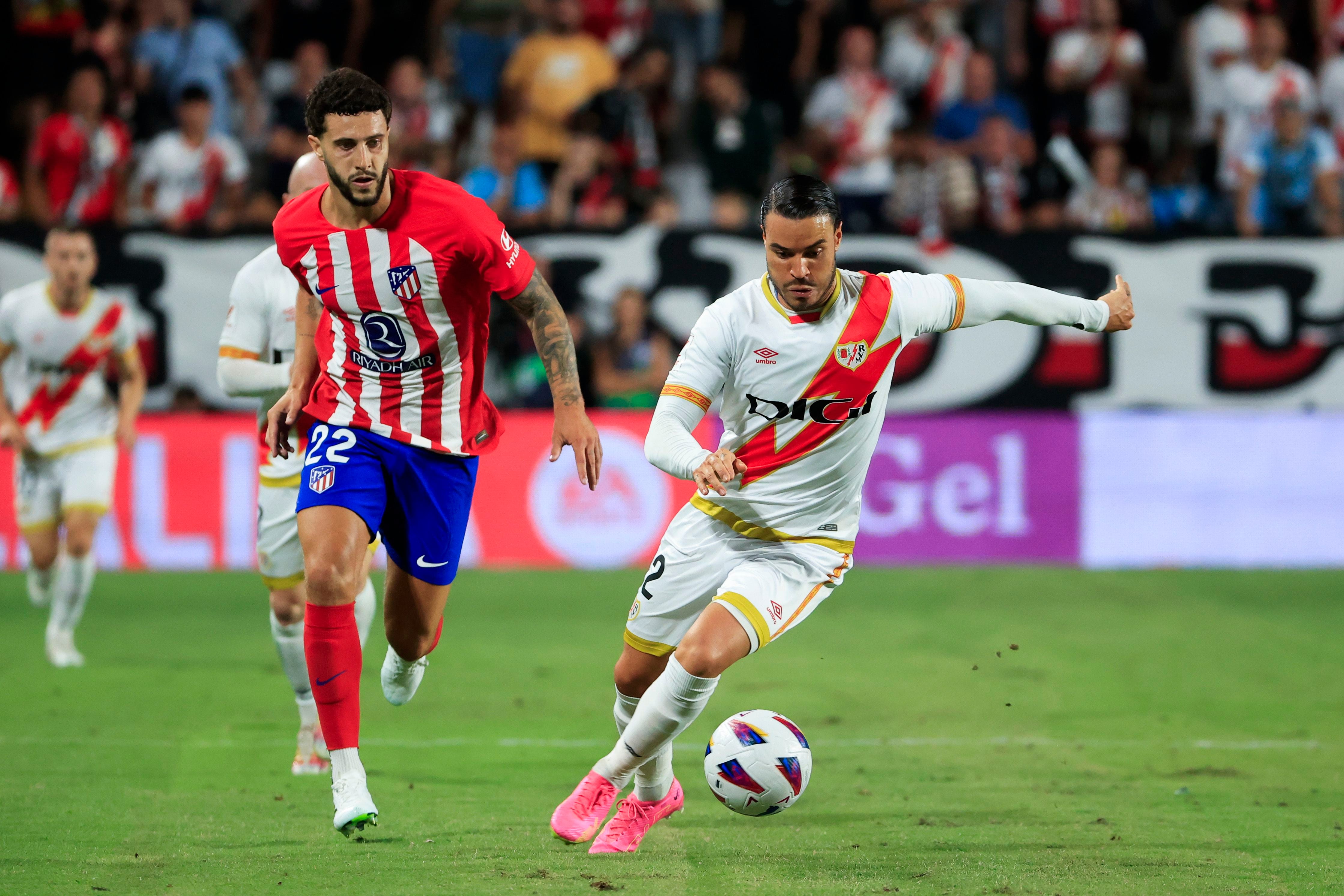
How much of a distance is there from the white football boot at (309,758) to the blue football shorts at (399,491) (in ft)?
4.37

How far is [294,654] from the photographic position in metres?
6.83

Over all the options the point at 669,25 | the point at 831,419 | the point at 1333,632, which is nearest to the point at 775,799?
the point at 831,419

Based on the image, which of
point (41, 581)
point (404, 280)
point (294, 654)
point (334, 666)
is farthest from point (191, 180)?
point (334, 666)

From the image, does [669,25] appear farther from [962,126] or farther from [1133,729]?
[1133,729]

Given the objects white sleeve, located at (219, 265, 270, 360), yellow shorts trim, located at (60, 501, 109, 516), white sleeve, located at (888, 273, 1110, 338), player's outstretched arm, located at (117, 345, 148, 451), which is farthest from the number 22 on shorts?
yellow shorts trim, located at (60, 501, 109, 516)

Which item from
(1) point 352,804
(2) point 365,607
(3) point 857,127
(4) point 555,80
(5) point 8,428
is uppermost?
(4) point 555,80

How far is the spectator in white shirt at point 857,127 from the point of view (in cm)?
1430

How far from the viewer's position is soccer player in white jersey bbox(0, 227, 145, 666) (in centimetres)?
926

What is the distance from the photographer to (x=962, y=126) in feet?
48.5

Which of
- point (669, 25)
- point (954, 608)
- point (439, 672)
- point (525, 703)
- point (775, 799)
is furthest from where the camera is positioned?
point (669, 25)

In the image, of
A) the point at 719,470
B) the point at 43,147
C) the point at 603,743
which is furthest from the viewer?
the point at 43,147

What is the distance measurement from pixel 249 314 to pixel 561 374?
2.08m

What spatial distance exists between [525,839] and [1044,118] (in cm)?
1168

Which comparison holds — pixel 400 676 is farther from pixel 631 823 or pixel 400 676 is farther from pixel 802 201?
pixel 802 201
